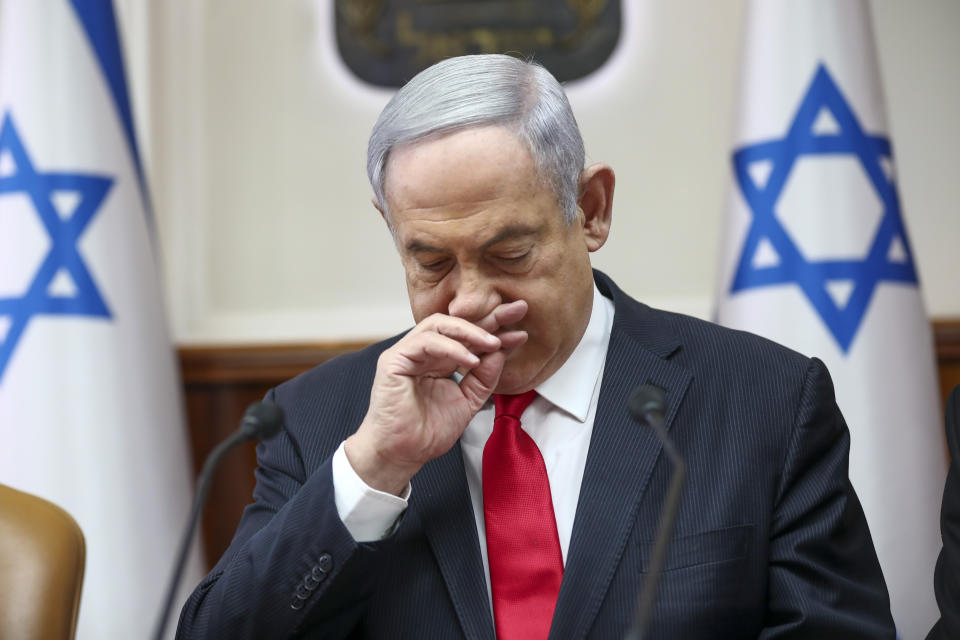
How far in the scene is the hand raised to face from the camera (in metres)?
1.62

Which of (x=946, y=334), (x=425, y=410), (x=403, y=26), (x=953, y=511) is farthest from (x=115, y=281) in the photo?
(x=946, y=334)

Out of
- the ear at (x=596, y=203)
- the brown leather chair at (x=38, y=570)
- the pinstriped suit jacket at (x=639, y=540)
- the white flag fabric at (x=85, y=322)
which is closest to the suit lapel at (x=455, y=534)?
the pinstriped suit jacket at (x=639, y=540)

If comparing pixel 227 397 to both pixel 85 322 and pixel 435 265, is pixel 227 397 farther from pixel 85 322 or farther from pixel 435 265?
pixel 435 265

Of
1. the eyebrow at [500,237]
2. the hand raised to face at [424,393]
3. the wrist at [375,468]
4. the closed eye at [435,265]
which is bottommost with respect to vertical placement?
the wrist at [375,468]

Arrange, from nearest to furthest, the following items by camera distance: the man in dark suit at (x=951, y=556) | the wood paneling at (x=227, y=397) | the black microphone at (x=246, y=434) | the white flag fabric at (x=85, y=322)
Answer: the black microphone at (x=246, y=434), the man in dark suit at (x=951, y=556), the white flag fabric at (x=85, y=322), the wood paneling at (x=227, y=397)

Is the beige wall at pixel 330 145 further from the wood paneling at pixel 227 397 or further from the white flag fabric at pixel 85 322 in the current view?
the white flag fabric at pixel 85 322

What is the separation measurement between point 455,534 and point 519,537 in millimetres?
104

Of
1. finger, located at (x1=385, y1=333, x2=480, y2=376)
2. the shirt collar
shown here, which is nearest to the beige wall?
the shirt collar

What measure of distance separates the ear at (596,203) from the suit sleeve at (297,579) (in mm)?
619

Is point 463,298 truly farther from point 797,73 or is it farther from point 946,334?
point 946,334

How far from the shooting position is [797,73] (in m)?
2.82

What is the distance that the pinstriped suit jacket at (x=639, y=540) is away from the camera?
1.60 metres

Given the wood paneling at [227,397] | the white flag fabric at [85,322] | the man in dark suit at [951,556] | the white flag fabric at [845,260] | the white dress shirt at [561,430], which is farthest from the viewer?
the wood paneling at [227,397]

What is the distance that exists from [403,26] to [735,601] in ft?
8.56
